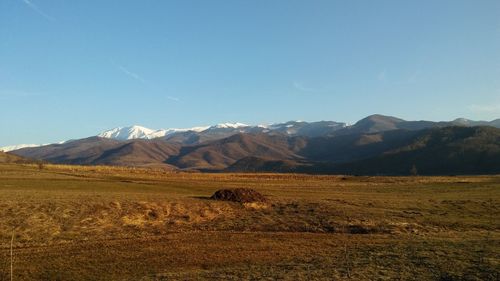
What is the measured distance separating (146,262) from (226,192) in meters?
26.7

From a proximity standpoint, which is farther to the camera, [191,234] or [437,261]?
[191,234]

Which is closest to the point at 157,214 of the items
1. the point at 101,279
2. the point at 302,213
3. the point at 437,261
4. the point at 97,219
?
the point at 97,219

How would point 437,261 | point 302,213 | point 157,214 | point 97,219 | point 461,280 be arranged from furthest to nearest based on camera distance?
point 302,213
point 157,214
point 97,219
point 437,261
point 461,280

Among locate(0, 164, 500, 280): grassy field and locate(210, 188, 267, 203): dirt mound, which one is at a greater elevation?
locate(210, 188, 267, 203): dirt mound

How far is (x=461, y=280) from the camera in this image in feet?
70.1

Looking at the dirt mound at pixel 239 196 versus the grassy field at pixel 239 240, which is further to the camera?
the dirt mound at pixel 239 196

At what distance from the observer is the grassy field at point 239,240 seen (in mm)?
24031

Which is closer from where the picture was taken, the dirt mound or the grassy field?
the grassy field

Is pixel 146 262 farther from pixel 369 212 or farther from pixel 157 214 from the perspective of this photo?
pixel 369 212

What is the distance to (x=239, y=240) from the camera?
33688mm

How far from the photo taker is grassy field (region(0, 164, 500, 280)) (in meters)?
24.0

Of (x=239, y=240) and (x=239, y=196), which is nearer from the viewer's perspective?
(x=239, y=240)

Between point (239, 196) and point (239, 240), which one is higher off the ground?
point (239, 196)

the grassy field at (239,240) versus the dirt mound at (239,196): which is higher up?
the dirt mound at (239,196)
